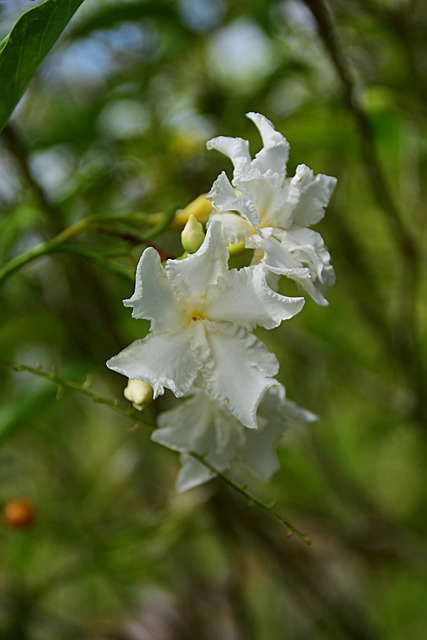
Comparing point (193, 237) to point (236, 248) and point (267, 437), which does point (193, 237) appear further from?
point (267, 437)

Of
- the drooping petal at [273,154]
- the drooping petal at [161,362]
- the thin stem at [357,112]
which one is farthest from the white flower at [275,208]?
the thin stem at [357,112]

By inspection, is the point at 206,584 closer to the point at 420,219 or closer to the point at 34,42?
the point at 420,219

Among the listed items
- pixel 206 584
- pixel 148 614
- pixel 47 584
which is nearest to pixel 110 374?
pixel 47 584

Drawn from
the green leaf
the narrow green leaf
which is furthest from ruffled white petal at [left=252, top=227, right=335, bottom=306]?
the narrow green leaf

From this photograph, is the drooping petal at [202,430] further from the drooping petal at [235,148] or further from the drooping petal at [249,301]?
the drooping petal at [235,148]

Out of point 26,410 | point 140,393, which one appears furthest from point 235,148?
point 26,410
